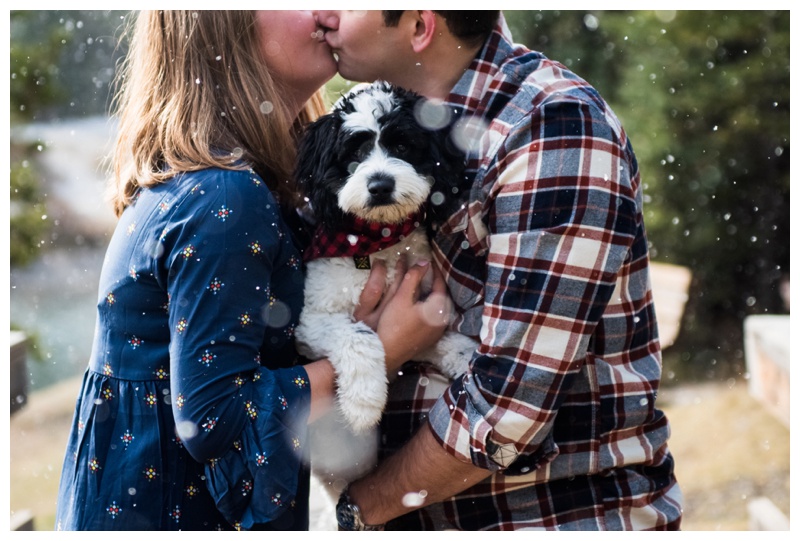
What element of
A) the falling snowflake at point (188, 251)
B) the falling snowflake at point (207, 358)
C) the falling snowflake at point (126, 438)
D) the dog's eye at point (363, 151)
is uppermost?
the dog's eye at point (363, 151)

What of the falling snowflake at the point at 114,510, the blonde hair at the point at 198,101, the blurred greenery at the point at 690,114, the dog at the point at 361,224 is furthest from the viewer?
the blurred greenery at the point at 690,114

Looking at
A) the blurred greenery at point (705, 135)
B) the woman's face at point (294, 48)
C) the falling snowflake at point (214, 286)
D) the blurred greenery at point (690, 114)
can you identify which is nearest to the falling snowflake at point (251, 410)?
the falling snowflake at point (214, 286)

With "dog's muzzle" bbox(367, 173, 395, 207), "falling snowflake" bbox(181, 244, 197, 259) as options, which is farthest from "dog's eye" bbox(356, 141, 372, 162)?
"falling snowflake" bbox(181, 244, 197, 259)

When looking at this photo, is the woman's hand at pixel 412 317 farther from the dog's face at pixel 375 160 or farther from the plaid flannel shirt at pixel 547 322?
the dog's face at pixel 375 160

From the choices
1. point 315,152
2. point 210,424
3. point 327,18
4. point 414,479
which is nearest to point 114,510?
point 210,424

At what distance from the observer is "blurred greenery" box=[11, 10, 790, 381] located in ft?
21.6

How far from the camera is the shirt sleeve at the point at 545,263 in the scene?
1862mm

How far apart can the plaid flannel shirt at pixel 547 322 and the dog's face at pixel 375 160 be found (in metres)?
0.12

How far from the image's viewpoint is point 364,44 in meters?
2.39

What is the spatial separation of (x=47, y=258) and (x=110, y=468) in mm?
7907

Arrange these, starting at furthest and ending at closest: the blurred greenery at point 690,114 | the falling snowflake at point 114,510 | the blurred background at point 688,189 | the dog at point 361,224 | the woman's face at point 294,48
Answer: the blurred greenery at point 690,114, the blurred background at point 688,189, the woman's face at point 294,48, the dog at point 361,224, the falling snowflake at point 114,510

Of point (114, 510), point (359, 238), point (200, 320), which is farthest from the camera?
point (359, 238)

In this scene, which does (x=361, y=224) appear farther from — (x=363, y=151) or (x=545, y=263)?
(x=545, y=263)

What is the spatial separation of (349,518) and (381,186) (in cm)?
98
